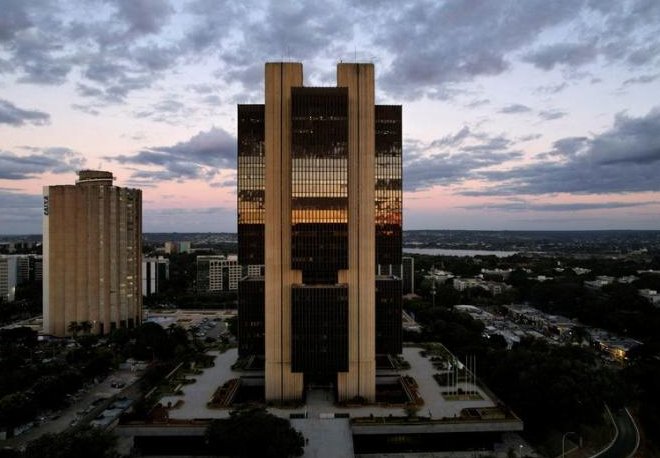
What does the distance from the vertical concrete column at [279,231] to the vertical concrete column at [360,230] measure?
619cm

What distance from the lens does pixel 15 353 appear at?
82188 mm

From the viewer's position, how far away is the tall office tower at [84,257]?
11438cm

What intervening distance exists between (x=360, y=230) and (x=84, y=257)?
82293 millimetres

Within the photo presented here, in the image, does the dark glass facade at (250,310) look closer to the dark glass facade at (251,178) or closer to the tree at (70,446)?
the dark glass facade at (251,178)

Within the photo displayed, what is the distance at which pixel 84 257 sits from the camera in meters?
115

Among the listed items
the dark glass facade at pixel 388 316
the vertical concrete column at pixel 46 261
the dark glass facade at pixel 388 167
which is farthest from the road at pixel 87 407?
the vertical concrete column at pixel 46 261

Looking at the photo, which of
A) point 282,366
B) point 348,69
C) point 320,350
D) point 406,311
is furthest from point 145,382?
point 406,311

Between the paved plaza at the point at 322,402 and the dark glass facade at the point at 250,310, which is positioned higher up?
the dark glass facade at the point at 250,310

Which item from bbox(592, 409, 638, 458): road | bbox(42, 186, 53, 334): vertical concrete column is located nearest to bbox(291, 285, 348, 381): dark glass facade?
bbox(592, 409, 638, 458): road

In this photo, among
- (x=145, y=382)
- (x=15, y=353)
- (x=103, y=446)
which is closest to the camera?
(x=103, y=446)

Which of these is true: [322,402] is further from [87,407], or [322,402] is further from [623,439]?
[623,439]

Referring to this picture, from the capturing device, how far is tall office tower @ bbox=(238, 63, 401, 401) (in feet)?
187

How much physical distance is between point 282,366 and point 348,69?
35796 mm

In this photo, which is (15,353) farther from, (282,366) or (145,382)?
(282,366)
